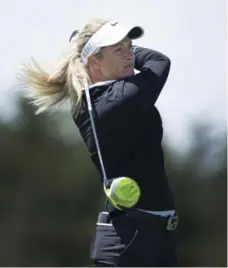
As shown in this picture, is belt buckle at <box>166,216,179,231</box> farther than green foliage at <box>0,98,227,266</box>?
No

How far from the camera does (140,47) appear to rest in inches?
129

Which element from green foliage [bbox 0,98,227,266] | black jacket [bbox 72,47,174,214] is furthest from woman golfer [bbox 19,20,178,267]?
green foliage [bbox 0,98,227,266]

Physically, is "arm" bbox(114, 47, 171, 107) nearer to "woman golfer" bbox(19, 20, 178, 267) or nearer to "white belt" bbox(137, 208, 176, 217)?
"woman golfer" bbox(19, 20, 178, 267)

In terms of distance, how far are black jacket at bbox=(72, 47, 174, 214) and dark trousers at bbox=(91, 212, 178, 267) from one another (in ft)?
0.17

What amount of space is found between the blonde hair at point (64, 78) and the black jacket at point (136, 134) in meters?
0.09

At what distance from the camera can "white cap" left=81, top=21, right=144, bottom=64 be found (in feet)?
10.3

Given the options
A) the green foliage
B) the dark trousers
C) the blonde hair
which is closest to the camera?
the dark trousers

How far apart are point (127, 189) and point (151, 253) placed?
224mm

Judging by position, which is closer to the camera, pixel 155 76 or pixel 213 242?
pixel 155 76

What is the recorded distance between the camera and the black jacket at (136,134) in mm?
3104

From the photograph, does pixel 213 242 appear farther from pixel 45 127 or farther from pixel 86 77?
pixel 86 77

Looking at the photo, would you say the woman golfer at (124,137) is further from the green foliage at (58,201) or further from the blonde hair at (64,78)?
the green foliage at (58,201)

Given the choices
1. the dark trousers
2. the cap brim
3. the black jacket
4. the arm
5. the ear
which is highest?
the cap brim

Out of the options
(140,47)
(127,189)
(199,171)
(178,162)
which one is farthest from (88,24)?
(199,171)
